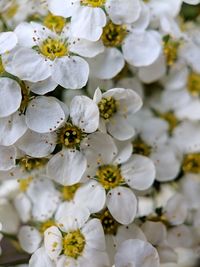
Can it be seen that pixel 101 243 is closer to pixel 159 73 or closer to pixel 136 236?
pixel 136 236

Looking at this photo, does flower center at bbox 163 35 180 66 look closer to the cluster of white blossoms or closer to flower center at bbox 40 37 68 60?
the cluster of white blossoms

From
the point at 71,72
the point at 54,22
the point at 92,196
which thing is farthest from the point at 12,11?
the point at 92,196

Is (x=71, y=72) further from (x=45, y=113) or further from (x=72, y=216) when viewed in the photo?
(x=72, y=216)

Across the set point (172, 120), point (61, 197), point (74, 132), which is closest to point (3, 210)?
point (61, 197)

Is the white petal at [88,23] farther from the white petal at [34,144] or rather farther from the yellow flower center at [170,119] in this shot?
the yellow flower center at [170,119]

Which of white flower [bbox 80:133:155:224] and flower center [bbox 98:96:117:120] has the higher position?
flower center [bbox 98:96:117:120]

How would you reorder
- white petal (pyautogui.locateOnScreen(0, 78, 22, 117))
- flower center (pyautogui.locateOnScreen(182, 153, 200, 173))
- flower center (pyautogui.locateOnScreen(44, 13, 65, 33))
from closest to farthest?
white petal (pyautogui.locateOnScreen(0, 78, 22, 117)) < flower center (pyautogui.locateOnScreen(44, 13, 65, 33)) < flower center (pyautogui.locateOnScreen(182, 153, 200, 173))

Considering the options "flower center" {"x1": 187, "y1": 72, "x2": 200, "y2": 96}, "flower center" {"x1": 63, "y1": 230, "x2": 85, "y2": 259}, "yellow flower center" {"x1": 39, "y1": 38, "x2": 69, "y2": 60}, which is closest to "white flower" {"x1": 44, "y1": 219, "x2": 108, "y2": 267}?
"flower center" {"x1": 63, "y1": 230, "x2": 85, "y2": 259}
